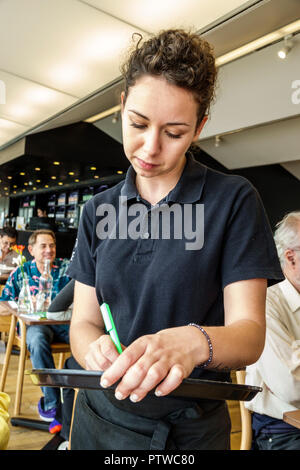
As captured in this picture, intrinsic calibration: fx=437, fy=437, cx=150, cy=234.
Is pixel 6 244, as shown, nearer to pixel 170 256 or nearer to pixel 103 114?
pixel 103 114

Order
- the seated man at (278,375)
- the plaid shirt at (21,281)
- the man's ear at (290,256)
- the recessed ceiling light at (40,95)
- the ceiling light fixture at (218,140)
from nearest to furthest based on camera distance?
the seated man at (278,375), the man's ear at (290,256), the plaid shirt at (21,281), the recessed ceiling light at (40,95), the ceiling light fixture at (218,140)

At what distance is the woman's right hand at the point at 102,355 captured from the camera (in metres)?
0.63

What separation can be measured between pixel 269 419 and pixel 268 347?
0.96ft

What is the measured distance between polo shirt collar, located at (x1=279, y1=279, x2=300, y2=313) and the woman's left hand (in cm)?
144

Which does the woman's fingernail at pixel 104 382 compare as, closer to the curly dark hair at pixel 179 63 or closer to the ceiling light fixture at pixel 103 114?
the curly dark hair at pixel 179 63

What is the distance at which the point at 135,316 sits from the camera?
91cm

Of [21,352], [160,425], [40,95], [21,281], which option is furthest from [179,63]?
[40,95]

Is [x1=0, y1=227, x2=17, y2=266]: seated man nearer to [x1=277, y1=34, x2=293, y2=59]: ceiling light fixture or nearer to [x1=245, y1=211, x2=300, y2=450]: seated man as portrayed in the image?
[x1=277, y1=34, x2=293, y2=59]: ceiling light fixture

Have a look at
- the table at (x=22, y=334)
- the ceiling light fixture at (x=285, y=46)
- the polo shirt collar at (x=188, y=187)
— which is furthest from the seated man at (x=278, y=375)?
the ceiling light fixture at (x=285, y=46)

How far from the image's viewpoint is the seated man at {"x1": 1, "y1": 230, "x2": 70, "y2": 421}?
3.27 meters

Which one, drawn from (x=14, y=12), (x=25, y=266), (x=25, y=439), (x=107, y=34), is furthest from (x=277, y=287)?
(x=14, y=12)

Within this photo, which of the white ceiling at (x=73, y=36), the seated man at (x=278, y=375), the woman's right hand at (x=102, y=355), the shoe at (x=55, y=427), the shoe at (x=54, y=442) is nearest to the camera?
the woman's right hand at (x=102, y=355)

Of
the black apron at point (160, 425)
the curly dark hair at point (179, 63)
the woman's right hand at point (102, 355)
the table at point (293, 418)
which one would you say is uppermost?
the curly dark hair at point (179, 63)

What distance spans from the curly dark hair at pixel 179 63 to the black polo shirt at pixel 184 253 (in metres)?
0.18
